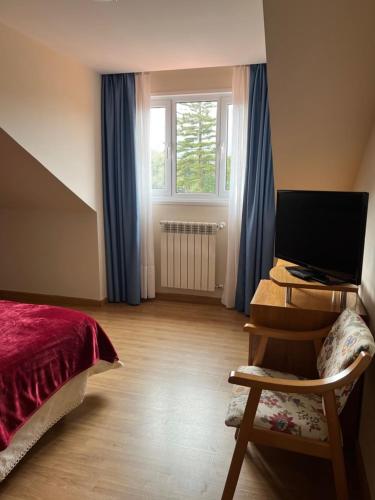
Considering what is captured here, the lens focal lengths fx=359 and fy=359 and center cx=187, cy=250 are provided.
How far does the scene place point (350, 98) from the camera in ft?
6.44

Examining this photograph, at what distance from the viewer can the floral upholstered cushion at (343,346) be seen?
1.35 m

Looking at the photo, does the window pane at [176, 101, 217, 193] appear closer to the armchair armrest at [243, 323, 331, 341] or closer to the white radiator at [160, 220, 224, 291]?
the white radiator at [160, 220, 224, 291]

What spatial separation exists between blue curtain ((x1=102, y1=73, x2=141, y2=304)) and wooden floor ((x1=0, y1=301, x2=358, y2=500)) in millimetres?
1210

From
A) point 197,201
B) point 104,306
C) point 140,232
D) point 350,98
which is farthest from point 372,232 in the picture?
point 104,306

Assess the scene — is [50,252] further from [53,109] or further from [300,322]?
[300,322]

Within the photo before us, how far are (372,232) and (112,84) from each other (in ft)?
9.79

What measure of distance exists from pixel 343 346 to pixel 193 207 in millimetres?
2639

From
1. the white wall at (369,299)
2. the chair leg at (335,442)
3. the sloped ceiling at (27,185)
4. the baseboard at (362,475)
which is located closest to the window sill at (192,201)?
the sloped ceiling at (27,185)

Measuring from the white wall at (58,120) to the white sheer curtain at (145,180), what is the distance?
1.41ft

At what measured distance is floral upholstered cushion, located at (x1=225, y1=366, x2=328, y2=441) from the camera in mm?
1437

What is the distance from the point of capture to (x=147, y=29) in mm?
2469

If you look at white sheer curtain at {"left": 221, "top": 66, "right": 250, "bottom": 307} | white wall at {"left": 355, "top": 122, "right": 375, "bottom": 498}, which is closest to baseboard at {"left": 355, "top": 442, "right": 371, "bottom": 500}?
white wall at {"left": 355, "top": 122, "right": 375, "bottom": 498}

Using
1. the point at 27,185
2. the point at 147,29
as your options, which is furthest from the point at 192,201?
the point at 147,29

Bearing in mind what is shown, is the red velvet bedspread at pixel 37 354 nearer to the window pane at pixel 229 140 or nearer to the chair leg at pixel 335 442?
the chair leg at pixel 335 442
